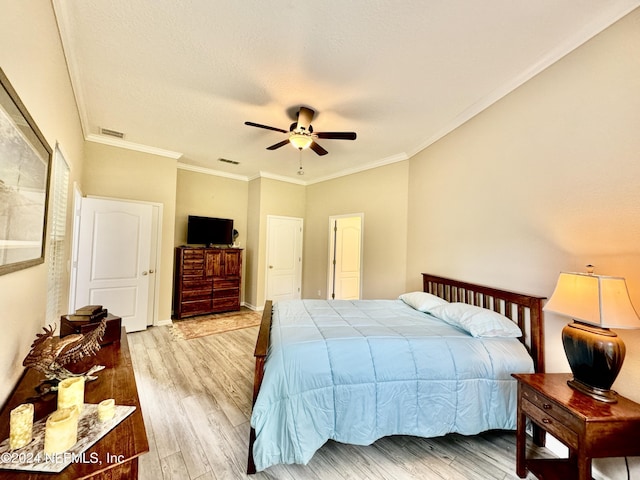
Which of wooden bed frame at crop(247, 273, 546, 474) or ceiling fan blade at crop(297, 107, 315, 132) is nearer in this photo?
wooden bed frame at crop(247, 273, 546, 474)

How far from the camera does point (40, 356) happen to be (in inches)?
44.8

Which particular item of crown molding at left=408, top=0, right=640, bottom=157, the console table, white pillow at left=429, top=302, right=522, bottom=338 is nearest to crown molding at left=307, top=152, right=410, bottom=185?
crown molding at left=408, top=0, right=640, bottom=157

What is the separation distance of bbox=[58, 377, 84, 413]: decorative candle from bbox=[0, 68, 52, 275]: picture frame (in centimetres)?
47

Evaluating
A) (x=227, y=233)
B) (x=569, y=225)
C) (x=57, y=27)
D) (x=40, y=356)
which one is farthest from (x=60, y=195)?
(x=569, y=225)

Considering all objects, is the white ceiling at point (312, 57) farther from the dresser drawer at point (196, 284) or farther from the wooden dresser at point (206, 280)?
the dresser drawer at point (196, 284)

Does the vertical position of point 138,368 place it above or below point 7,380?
below

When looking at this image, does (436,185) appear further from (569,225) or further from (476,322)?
(476,322)

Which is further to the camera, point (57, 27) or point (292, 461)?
point (57, 27)

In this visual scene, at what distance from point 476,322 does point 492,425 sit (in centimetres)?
70

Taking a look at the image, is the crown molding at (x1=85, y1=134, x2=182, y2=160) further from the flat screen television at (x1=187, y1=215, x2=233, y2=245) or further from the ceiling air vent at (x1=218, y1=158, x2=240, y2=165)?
the flat screen television at (x1=187, y1=215, x2=233, y2=245)

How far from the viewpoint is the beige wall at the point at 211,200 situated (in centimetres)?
494

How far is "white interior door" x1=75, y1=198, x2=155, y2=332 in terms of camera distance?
3.51 m

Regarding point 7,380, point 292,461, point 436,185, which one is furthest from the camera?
point 436,185

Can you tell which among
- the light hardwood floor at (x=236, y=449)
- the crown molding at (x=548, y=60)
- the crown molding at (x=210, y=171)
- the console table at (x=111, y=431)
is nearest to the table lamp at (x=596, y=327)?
the light hardwood floor at (x=236, y=449)
